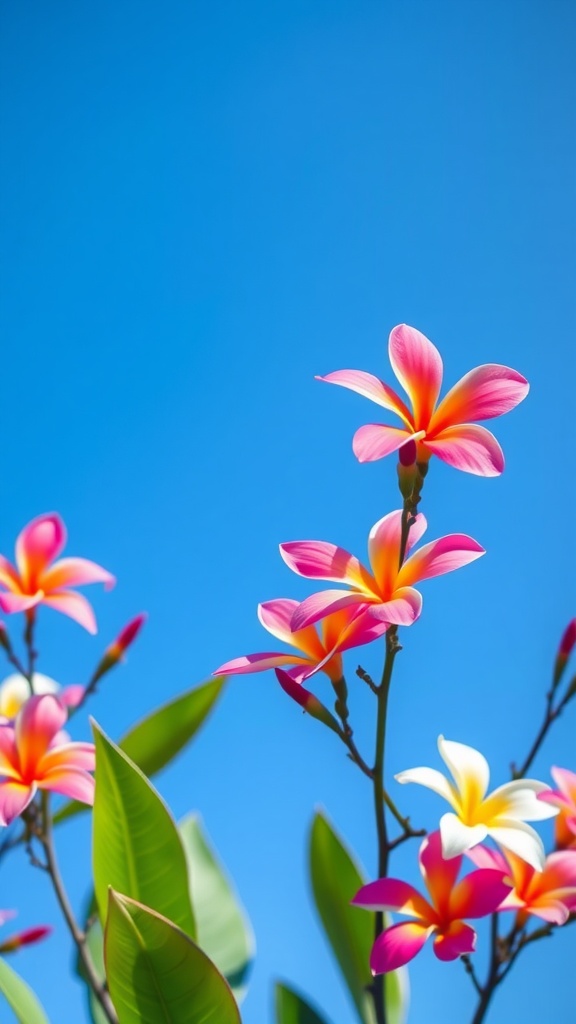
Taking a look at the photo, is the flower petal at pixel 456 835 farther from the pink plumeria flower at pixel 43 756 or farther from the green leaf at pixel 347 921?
the green leaf at pixel 347 921

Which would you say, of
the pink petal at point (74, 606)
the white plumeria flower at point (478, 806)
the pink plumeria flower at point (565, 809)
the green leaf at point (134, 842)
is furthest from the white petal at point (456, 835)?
the pink petal at point (74, 606)

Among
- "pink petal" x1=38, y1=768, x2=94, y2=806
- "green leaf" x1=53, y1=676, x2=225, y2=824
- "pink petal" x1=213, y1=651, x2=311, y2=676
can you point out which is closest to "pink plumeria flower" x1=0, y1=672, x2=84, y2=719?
"green leaf" x1=53, y1=676, x2=225, y2=824

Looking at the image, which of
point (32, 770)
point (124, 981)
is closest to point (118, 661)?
point (32, 770)

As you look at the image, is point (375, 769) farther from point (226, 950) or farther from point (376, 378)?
point (226, 950)

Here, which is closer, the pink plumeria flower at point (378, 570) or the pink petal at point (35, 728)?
the pink plumeria flower at point (378, 570)

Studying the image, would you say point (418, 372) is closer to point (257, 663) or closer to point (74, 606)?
point (257, 663)
